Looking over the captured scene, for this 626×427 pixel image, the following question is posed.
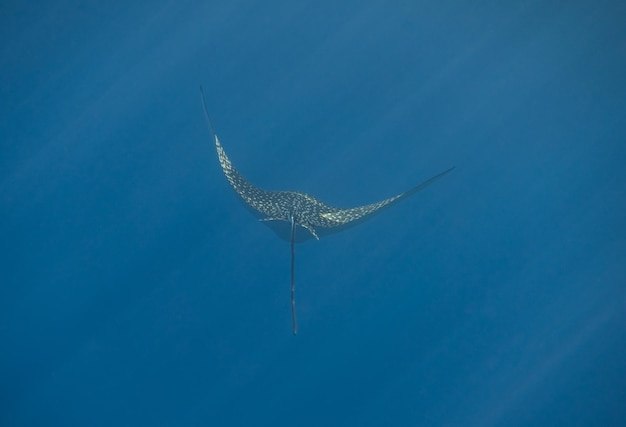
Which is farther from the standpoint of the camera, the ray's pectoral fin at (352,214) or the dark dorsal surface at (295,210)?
the dark dorsal surface at (295,210)

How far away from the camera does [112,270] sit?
6.27 metres

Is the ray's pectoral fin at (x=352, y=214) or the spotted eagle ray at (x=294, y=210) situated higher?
the spotted eagle ray at (x=294, y=210)

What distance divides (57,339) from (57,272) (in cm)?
109

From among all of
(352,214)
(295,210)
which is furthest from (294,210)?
(352,214)

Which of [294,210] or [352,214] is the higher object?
[294,210]

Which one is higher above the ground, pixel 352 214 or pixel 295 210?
pixel 295 210

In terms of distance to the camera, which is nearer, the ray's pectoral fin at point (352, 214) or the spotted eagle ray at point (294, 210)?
the ray's pectoral fin at point (352, 214)

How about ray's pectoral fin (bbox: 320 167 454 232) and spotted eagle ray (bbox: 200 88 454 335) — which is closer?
ray's pectoral fin (bbox: 320 167 454 232)

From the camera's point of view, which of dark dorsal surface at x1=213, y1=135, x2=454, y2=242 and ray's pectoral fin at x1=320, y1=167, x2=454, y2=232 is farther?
dark dorsal surface at x1=213, y1=135, x2=454, y2=242

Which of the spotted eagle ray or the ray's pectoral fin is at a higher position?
the spotted eagle ray

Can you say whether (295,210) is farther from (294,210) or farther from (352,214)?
(352,214)

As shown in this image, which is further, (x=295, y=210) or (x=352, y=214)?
(x=295, y=210)

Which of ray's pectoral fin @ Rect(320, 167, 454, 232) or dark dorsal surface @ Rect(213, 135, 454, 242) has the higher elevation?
dark dorsal surface @ Rect(213, 135, 454, 242)

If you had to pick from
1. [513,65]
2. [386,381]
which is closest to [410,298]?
[386,381]
